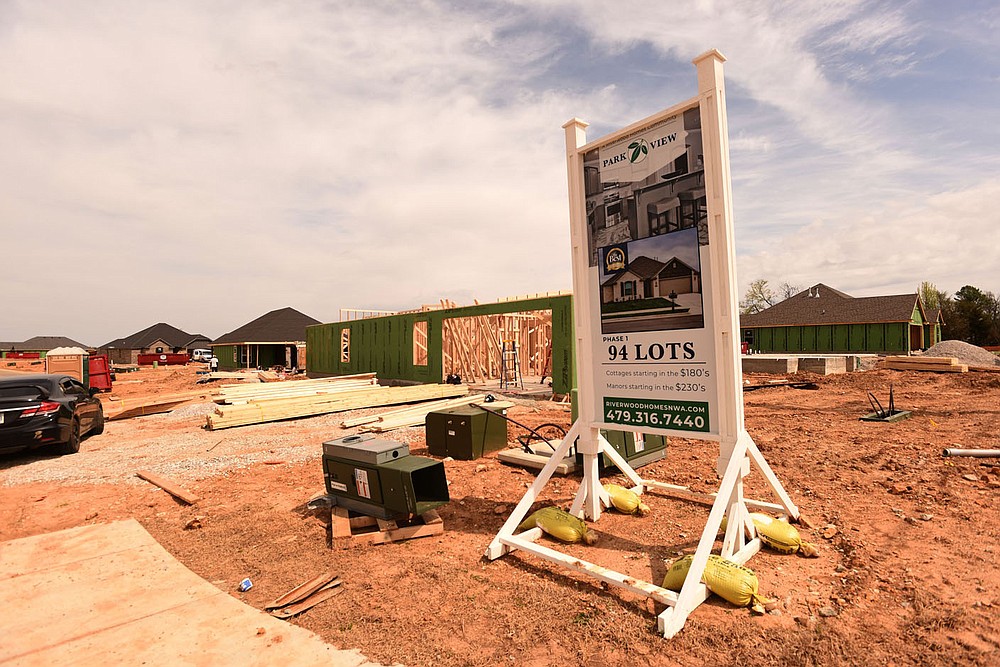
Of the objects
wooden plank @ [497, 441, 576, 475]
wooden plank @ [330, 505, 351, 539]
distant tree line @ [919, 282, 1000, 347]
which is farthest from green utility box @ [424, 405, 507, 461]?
distant tree line @ [919, 282, 1000, 347]

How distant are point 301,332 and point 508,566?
5478cm

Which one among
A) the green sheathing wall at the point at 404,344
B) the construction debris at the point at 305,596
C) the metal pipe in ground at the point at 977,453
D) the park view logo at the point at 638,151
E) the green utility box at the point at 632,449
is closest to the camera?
the construction debris at the point at 305,596

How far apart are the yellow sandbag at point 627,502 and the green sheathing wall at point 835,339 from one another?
41475 mm

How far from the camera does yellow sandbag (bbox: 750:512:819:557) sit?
4.68 metres

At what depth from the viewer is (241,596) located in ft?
14.1

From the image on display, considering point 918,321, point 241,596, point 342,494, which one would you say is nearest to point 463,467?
point 342,494

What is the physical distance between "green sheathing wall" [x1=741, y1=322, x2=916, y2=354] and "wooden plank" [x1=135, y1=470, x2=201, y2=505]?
4488 centimetres

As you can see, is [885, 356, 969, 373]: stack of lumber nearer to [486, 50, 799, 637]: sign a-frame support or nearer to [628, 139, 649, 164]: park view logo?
[486, 50, 799, 637]: sign a-frame support

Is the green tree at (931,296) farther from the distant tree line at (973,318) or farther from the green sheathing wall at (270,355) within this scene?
the green sheathing wall at (270,355)

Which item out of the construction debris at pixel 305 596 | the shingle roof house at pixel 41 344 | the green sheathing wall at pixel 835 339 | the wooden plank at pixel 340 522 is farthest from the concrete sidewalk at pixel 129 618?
the shingle roof house at pixel 41 344

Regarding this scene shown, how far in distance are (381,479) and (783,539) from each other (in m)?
3.97

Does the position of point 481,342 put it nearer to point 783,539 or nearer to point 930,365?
point 783,539

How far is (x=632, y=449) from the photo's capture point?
7691mm

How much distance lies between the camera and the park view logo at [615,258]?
16.5 ft
